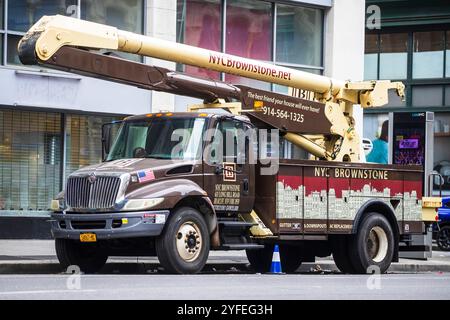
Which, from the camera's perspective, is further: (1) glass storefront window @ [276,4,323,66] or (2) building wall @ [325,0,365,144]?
(2) building wall @ [325,0,365,144]

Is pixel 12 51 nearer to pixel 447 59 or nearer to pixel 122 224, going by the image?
pixel 122 224

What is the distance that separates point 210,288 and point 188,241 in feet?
10.7

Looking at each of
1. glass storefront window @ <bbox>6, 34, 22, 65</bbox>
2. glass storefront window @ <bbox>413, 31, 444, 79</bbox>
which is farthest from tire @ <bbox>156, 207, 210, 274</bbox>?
glass storefront window @ <bbox>413, 31, 444, 79</bbox>

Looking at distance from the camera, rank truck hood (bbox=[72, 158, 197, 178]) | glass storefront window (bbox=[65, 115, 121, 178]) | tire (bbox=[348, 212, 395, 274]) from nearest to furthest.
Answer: truck hood (bbox=[72, 158, 197, 178])
tire (bbox=[348, 212, 395, 274])
glass storefront window (bbox=[65, 115, 121, 178])

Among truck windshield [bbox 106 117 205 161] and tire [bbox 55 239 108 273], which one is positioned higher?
truck windshield [bbox 106 117 205 161]

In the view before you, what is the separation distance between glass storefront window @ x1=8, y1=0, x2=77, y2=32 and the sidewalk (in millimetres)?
4750

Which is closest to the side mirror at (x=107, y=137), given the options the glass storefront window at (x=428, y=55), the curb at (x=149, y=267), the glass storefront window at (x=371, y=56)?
the curb at (x=149, y=267)

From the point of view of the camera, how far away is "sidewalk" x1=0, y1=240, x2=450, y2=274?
57.2 feet

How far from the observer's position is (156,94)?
83.7 ft

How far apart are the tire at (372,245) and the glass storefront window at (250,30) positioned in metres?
8.39

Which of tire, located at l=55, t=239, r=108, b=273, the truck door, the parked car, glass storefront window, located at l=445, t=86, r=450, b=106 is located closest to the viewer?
tire, located at l=55, t=239, r=108, b=273

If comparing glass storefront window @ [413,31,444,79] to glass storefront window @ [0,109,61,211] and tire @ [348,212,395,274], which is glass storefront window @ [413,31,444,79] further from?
tire @ [348,212,395,274]

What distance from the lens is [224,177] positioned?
56.1 ft

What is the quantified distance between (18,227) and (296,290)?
40.1ft
